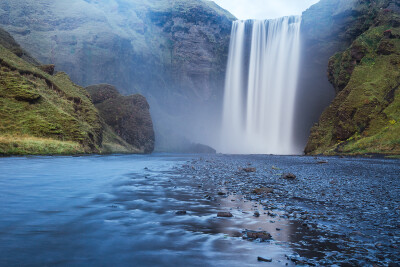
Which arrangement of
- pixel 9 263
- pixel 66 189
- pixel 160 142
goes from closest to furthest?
1. pixel 9 263
2. pixel 66 189
3. pixel 160 142

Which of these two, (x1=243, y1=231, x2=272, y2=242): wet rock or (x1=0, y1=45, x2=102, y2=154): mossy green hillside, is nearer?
(x1=243, y1=231, x2=272, y2=242): wet rock

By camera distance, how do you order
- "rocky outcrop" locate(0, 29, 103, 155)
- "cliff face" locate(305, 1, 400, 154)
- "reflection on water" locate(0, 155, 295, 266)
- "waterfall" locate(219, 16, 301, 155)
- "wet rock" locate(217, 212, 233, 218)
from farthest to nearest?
1. "waterfall" locate(219, 16, 301, 155)
2. "cliff face" locate(305, 1, 400, 154)
3. "rocky outcrop" locate(0, 29, 103, 155)
4. "wet rock" locate(217, 212, 233, 218)
5. "reflection on water" locate(0, 155, 295, 266)

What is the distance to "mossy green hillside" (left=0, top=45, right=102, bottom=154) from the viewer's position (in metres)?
28.3

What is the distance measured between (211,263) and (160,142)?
75.6m

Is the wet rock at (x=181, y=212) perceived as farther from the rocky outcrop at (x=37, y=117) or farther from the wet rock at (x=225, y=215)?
the rocky outcrop at (x=37, y=117)

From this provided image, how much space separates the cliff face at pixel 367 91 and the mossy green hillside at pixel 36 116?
37956 mm

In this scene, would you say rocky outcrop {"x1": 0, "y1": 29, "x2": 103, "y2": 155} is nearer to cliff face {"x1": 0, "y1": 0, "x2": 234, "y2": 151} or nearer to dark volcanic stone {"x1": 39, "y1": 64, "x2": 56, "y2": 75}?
dark volcanic stone {"x1": 39, "y1": 64, "x2": 56, "y2": 75}

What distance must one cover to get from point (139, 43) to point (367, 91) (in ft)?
234

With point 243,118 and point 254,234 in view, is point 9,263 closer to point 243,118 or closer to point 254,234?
point 254,234

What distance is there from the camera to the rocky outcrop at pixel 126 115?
5885cm

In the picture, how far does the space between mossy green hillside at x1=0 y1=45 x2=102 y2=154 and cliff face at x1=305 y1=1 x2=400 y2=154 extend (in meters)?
38.0

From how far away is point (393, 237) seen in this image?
4801 mm

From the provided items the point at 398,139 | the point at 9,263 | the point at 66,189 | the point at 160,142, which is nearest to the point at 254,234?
the point at 9,263

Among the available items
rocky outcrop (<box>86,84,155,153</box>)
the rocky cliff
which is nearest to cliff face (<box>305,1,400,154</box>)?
rocky outcrop (<box>86,84,155,153</box>)
